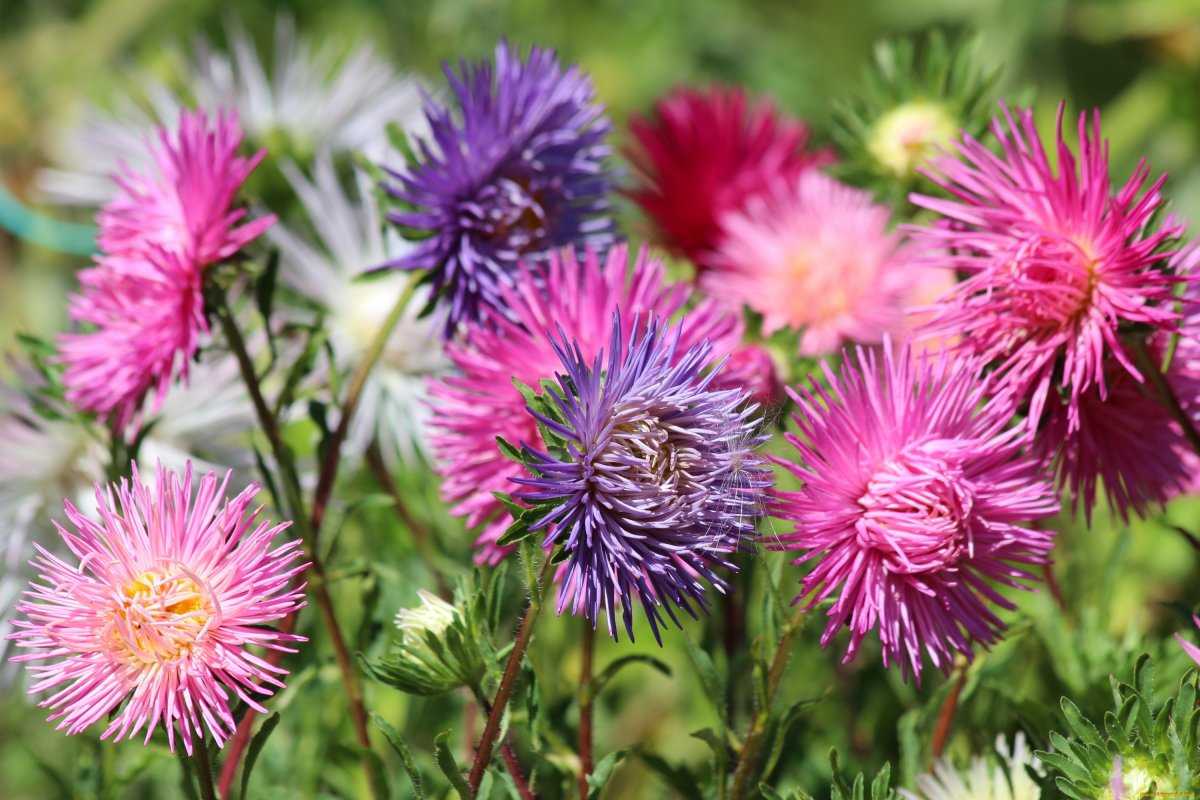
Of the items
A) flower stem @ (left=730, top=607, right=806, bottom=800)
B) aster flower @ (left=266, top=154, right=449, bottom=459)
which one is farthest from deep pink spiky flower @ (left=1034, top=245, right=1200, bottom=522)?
aster flower @ (left=266, top=154, right=449, bottom=459)

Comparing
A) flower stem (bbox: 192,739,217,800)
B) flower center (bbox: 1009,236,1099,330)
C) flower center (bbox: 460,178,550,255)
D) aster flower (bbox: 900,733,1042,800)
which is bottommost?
flower stem (bbox: 192,739,217,800)

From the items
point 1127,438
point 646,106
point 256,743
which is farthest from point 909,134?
point 646,106

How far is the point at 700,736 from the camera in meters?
0.46

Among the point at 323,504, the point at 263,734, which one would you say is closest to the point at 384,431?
the point at 323,504

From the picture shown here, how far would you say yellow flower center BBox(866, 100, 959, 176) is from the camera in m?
0.60

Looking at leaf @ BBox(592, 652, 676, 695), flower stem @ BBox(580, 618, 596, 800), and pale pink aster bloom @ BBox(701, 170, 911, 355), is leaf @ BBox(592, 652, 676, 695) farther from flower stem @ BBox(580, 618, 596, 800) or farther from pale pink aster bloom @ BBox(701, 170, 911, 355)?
pale pink aster bloom @ BBox(701, 170, 911, 355)

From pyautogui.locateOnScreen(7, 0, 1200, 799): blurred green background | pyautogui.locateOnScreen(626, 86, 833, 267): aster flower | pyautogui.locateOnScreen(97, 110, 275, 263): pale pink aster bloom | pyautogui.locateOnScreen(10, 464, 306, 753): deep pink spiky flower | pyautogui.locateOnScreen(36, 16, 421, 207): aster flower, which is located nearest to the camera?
pyautogui.locateOnScreen(10, 464, 306, 753): deep pink spiky flower

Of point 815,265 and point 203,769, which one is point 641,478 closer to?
point 203,769

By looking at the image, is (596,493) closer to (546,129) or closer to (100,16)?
(546,129)

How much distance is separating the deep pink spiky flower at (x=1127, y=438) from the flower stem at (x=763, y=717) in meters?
0.13

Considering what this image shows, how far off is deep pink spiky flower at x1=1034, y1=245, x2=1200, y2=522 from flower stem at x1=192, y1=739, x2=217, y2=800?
320 millimetres

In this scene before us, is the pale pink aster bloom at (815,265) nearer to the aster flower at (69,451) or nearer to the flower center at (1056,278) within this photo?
the flower center at (1056,278)

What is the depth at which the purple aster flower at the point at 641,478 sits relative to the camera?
40 cm

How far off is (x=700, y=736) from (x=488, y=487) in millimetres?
125
